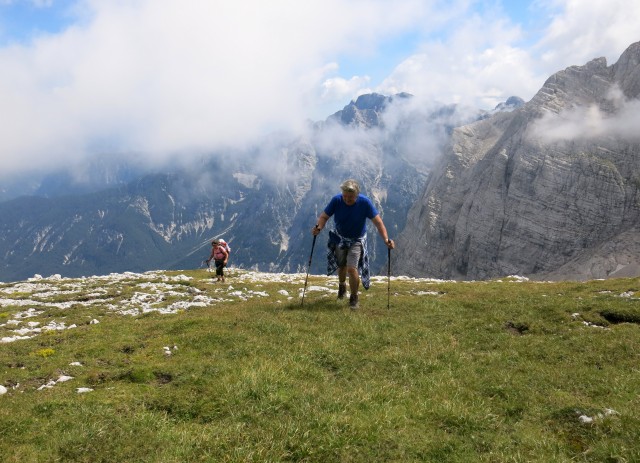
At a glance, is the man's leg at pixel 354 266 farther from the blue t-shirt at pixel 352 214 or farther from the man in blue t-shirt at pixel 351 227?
the blue t-shirt at pixel 352 214

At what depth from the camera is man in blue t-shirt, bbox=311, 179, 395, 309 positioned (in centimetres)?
1816

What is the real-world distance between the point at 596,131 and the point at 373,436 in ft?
768

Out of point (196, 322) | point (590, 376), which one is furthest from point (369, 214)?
point (590, 376)

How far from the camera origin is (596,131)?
19700cm

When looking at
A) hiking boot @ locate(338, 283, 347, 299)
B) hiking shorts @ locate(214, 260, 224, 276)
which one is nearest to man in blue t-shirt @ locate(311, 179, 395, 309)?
hiking boot @ locate(338, 283, 347, 299)

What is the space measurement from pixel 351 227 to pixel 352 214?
576 mm

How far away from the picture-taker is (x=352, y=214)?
18391 millimetres

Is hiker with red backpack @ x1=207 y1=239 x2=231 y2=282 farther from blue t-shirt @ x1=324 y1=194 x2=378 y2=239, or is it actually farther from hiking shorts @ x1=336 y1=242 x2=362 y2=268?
blue t-shirt @ x1=324 y1=194 x2=378 y2=239

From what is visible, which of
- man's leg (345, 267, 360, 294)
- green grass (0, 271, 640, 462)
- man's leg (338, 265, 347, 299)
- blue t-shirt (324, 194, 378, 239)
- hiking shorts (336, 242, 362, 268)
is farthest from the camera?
man's leg (338, 265, 347, 299)

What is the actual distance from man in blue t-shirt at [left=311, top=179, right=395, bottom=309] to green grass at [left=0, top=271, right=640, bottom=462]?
2.39 m

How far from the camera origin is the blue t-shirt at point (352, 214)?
60.0 feet

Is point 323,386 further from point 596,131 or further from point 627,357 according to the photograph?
point 596,131

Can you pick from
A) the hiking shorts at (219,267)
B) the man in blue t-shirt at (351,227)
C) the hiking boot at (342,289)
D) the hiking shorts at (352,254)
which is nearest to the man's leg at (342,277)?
the hiking boot at (342,289)

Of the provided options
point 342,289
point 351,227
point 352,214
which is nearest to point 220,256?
point 342,289
